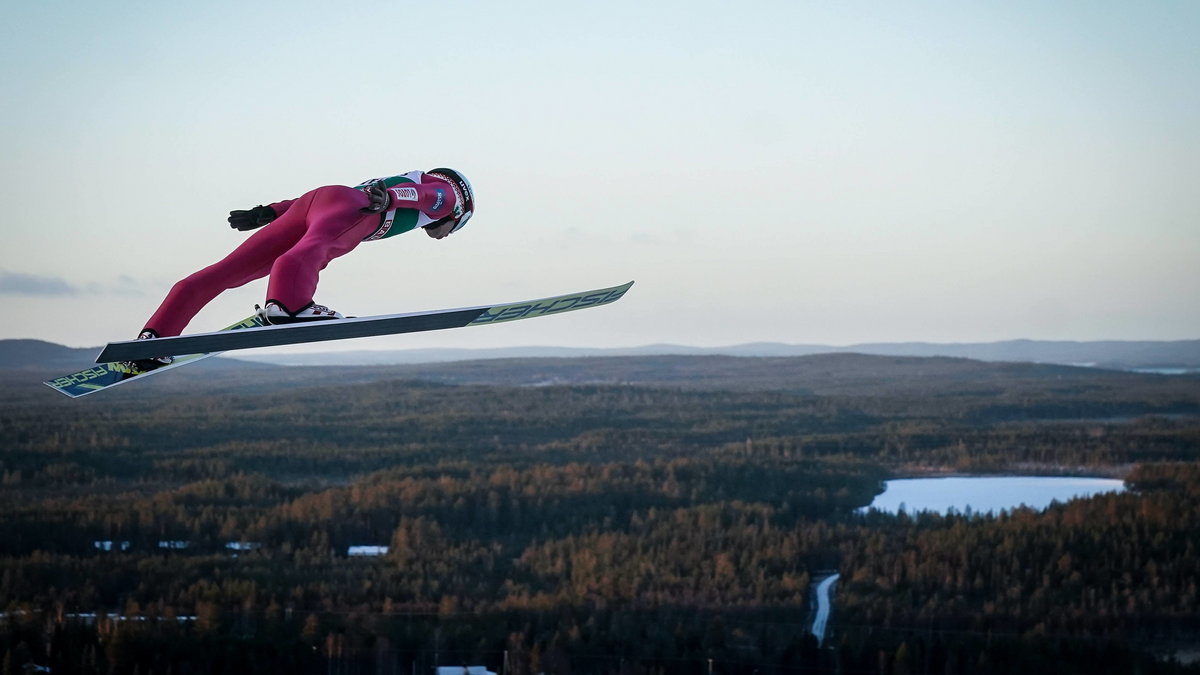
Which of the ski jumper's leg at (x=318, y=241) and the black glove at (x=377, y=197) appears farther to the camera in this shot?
the black glove at (x=377, y=197)

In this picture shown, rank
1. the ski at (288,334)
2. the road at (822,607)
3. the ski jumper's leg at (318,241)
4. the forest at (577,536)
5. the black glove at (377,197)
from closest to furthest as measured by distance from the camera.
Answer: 1. the ski at (288,334)
2. the ski jumper's leg at (318,241)
3. the black glove at (377,197)
4. the forest at (577,536)
5. the road at (822,607)

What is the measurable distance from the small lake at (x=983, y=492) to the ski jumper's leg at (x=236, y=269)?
80.6 m

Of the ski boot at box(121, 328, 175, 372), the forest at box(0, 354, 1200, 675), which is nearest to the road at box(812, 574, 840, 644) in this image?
the forest at box(0, 354, 1200, 675)

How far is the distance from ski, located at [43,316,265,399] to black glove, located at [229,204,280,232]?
0.52 m

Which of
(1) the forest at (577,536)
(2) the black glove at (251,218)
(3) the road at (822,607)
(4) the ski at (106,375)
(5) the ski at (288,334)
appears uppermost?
(2) the black glove at (251,218)

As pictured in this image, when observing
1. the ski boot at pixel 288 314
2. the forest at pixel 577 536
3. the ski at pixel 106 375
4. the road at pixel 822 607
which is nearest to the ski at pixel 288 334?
the ski boot at pixel 288 314

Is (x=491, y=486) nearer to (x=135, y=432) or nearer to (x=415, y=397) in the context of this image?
(x=135, y=432)

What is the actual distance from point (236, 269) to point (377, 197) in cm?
91

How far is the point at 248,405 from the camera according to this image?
418ft

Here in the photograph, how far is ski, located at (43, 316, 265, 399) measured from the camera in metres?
6.57

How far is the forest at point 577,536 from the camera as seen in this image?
5231 cm

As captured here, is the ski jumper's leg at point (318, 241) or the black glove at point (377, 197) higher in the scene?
the black glove at point (377, 197)

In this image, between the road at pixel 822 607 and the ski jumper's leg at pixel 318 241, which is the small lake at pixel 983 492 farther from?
the ski jumper's leg at pixel 318 241

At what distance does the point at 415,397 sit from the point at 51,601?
90511 millimetres
